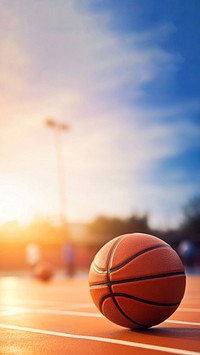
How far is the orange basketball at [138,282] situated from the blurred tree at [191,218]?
61.0 metres

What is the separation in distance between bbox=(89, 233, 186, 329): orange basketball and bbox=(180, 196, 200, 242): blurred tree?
61.0 m

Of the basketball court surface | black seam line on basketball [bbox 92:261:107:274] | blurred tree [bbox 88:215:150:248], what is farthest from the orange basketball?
blurred tree [bbox 88:215:150:248]

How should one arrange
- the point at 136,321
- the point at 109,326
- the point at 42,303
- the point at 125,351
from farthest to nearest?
the point at 42,303 → the point at 109,326 → the point at 136,321 → the point at 125,351

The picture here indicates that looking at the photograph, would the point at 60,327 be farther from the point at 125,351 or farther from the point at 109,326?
the point at 125,351

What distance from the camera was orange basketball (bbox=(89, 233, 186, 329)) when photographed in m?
6.84

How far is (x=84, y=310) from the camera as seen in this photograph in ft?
35.4

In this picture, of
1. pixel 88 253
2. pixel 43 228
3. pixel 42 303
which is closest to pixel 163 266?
pixel 42 303

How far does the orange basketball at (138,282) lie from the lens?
269 inches

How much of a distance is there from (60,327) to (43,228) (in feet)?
251

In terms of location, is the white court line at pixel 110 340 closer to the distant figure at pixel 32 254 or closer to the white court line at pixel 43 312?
the white court line at pixel 43 312

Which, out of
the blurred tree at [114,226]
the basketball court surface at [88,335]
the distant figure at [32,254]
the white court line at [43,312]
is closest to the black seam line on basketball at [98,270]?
the basketball court surface at [88,335]

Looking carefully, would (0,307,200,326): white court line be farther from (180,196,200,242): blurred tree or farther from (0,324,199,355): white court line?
(180,196,200,242): blurred tree

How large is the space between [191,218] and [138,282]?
64555 mm

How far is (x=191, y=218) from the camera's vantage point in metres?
70.4
